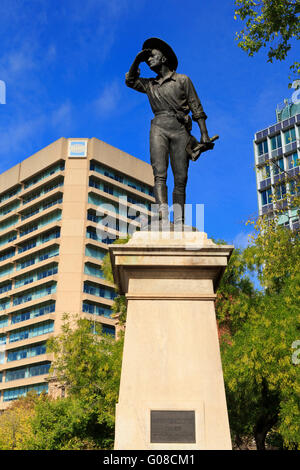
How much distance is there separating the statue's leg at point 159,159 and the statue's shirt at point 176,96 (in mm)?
434

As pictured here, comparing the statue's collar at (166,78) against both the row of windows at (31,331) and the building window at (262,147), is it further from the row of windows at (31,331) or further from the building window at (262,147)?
the building window at (262,147)

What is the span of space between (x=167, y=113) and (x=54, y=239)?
A: 66842 mm

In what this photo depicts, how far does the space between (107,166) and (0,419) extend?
44.6 meters

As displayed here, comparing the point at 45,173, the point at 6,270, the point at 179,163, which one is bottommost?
the point at 179,163

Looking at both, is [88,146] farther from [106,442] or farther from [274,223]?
[274,223]

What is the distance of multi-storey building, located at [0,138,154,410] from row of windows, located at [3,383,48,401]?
148mm

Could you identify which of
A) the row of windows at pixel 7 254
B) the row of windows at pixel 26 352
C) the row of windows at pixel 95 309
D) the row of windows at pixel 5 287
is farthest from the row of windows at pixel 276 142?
the row of windows at pixel 5 287

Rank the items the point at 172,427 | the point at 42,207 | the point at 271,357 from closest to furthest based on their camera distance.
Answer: the point at 172,427 → the point at 271,357 → the point at 42,207

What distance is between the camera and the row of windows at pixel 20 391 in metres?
65.9

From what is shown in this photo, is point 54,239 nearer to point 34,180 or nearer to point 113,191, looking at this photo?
point 113,191

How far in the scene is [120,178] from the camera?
82.7 metres

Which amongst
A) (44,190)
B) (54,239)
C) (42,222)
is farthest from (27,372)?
(44,190)

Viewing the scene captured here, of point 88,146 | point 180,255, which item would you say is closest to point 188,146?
point 180,255

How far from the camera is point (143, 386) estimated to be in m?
5.90
